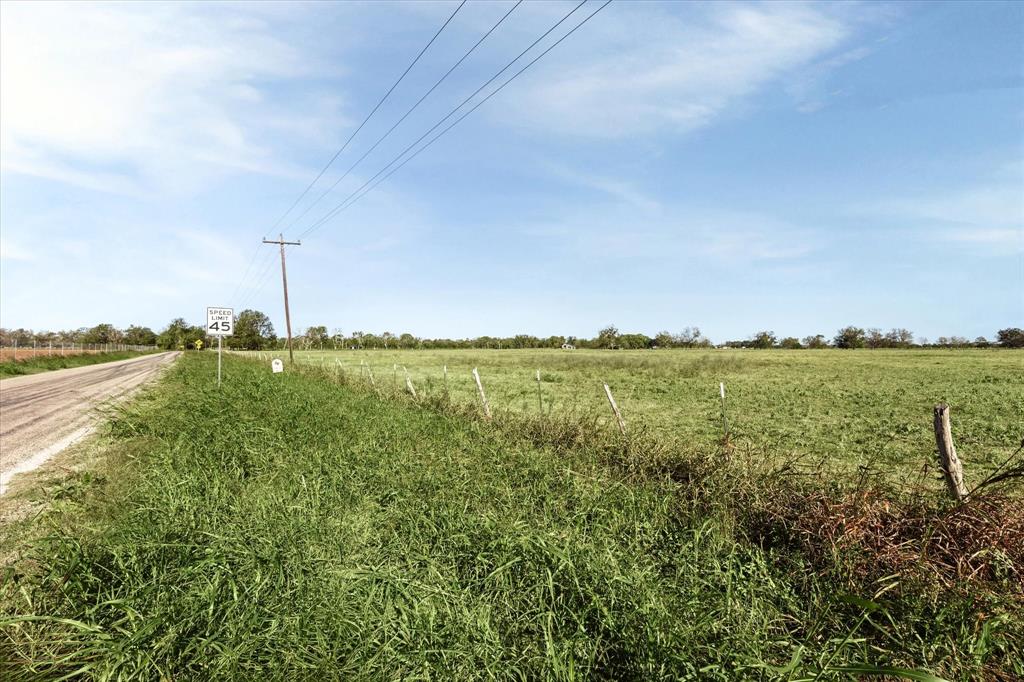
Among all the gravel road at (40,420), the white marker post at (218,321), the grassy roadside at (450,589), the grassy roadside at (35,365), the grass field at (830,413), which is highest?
the white marker post at (218,321)

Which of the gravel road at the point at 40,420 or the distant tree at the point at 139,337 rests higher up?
the distant tree at the point at 139,337

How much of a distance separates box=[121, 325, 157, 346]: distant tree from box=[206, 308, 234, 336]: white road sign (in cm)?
19967

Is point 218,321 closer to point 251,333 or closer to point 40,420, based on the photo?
point 40,420

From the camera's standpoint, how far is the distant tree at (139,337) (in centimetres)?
18375

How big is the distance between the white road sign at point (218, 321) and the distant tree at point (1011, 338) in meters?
136

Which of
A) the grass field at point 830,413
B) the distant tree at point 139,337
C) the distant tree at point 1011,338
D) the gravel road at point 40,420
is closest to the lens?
the gravel road at point 40,420

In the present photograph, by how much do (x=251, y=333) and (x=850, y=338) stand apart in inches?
6553

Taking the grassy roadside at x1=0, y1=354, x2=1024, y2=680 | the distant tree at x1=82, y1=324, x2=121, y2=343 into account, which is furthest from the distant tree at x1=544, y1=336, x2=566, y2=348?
the grassy roadside at x1=0, y1=354, x2=1024, y2=680

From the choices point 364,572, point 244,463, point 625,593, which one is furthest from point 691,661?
point 244,463

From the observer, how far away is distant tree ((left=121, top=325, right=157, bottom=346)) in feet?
603

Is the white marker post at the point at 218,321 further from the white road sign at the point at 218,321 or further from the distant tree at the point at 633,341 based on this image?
the distant tree at the point at 633,341

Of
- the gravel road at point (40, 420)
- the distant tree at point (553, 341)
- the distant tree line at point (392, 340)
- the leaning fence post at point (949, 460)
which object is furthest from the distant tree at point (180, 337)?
the leaning fence post at point (949, 460)

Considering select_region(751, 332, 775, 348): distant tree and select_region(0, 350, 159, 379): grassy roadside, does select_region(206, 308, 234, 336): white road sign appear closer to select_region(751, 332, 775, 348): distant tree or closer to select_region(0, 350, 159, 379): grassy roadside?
select_region(0, 350, 159, 379): grassy roadside

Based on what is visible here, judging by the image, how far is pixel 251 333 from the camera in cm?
15612
